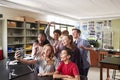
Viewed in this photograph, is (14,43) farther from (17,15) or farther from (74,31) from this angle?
(74,31)

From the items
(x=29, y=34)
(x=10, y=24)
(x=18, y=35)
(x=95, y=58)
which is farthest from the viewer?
(x=95, y=58)

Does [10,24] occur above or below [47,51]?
above

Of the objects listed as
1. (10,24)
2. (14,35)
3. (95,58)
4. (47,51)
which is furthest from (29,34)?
(47,51)

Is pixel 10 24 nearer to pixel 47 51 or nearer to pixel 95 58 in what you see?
pixel 47 51

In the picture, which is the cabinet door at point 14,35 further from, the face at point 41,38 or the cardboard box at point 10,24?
the face at point 41,38

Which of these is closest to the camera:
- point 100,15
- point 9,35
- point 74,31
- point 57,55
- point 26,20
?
point 57,55

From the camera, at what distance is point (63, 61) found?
2000 mm

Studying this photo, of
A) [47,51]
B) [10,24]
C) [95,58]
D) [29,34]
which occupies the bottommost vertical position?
[95,58]

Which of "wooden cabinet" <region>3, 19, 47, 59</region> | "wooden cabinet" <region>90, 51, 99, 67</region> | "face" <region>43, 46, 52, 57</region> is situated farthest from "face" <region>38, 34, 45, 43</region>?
"wooden cabinet" <region>90, 51, 99, 67</region>

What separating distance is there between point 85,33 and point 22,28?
4.50 m

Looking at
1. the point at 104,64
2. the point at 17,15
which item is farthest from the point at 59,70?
the point at 17,15

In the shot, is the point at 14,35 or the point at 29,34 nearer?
the point at 14,35

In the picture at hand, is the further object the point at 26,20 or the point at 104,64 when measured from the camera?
the point at 26,20

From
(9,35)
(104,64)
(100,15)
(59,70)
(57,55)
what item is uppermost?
(100,15)
